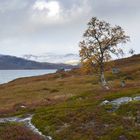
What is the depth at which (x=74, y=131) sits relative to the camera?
34.9 meters

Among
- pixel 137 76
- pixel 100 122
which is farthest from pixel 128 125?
pixel 137 76

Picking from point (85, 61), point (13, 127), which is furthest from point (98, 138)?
point (85, 61)

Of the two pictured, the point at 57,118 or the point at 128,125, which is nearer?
the point at 128,125

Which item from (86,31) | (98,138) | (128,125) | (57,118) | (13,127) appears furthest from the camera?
(86,31)

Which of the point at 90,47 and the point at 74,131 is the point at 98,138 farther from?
the point at 90,47

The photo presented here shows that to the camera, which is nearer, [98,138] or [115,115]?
[98,138]

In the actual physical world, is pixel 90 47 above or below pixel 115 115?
above

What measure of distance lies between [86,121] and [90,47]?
41502 mm

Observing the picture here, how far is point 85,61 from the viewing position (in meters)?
78.5

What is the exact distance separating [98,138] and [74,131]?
363 centimetres

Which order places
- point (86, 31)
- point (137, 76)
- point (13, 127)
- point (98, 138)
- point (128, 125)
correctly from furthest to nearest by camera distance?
point (137, 76), point (86, 31), point (13, 127), point (128, 125), point (98, 138)

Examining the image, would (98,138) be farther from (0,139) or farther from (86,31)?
(86,31)

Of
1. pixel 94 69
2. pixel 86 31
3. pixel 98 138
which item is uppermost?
pixel 86 31

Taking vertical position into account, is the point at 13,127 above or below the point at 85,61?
below
